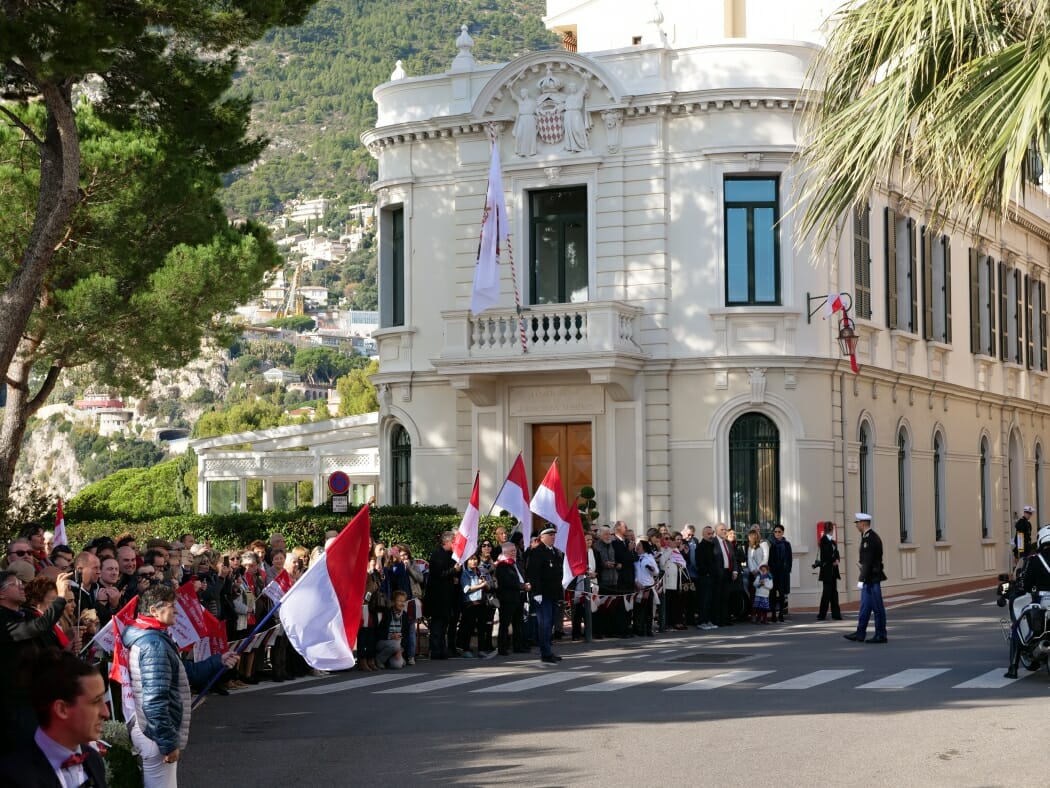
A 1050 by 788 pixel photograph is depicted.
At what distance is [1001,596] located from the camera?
60.0 ft

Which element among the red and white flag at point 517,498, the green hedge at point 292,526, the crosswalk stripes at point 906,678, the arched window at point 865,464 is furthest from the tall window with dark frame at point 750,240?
the crosswalk stripes at point 906,678

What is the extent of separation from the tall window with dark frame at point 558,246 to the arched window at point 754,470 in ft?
13.6

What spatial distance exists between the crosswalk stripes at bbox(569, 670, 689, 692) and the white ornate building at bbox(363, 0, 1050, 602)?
460 inches

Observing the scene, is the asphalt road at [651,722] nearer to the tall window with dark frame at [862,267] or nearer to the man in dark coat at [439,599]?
the man in dark coat at [439,599]

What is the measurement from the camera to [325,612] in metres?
10.9

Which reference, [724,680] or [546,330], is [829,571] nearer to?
[546,330]

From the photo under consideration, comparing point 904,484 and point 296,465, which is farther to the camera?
point 296,465

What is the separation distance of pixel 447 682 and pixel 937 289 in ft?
75.7

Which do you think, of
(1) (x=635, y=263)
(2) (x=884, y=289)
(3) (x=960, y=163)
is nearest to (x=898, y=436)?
(2) (x=884, y=289)

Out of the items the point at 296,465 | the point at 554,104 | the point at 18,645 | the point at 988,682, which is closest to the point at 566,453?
the point at 554,104

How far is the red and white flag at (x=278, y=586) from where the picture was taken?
59.0 feet

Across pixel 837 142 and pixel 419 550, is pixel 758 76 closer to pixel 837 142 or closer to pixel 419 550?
pixel 419 550

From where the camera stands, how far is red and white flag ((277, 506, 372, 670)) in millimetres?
10742

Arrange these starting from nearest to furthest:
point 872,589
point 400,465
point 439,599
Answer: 1. point 439,599
2. point 872,589
3. point 400,465
